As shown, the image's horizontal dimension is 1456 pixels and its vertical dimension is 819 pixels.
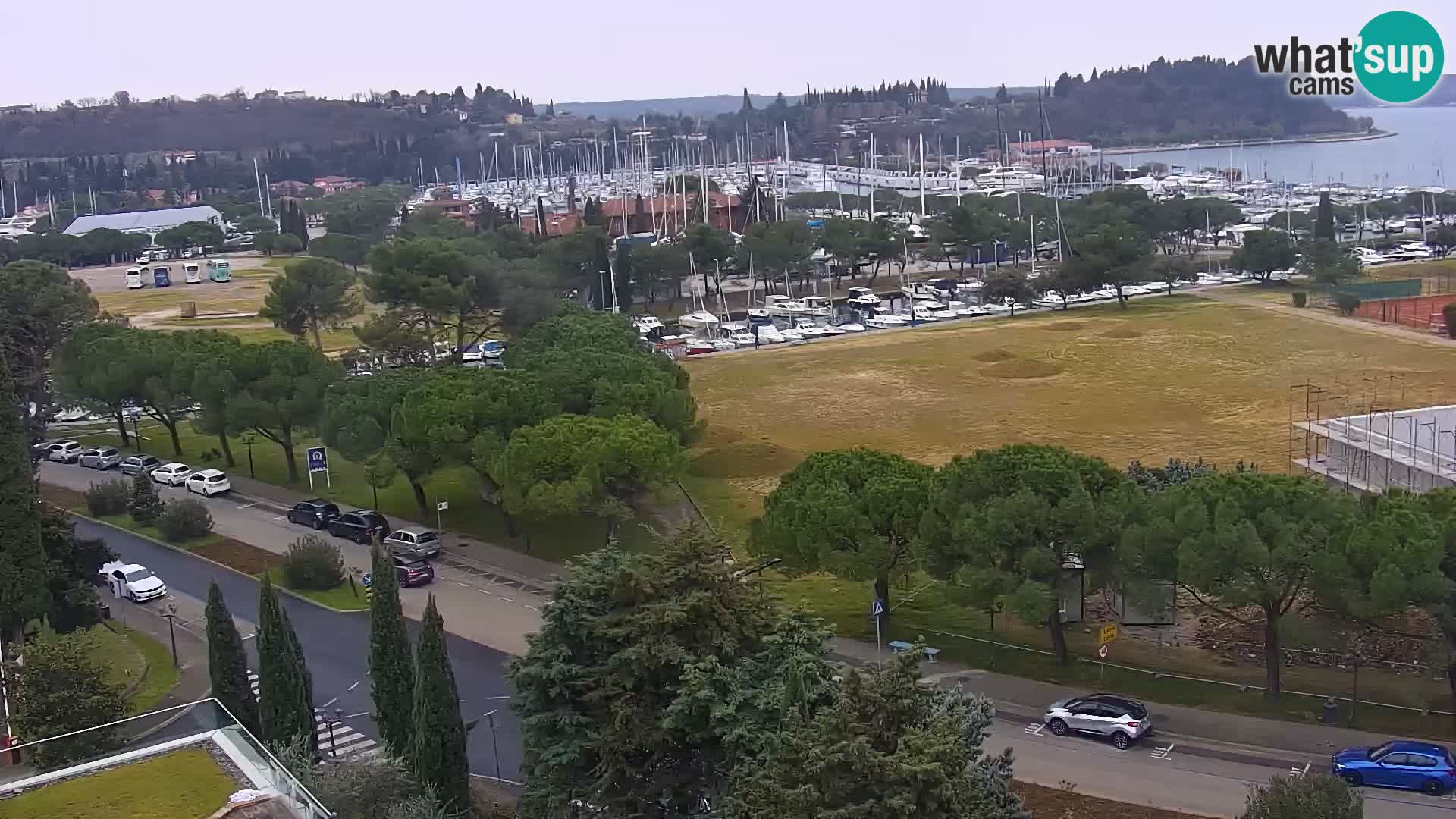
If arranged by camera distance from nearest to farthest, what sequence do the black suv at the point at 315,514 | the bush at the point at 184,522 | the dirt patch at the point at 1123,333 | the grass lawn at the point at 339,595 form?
the grass lawn at the point at 339,595 < the bush at the point at 184,522 < the black suv at the point at 315,514 < the dirt patch at the point at 1123,333

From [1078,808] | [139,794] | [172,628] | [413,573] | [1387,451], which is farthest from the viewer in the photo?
[413,573]

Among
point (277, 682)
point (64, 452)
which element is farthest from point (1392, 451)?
point (64, 452)

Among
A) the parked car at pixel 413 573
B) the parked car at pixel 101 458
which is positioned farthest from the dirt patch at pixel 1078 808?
the parked car at pixel 101 458

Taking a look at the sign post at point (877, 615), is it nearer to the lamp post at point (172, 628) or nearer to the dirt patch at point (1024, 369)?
the lamp post at point (172, 628)

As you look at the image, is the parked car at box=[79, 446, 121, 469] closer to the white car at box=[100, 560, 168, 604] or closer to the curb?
the curb

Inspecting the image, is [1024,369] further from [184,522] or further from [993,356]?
[184,522]

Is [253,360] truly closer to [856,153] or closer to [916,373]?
[916,373]
